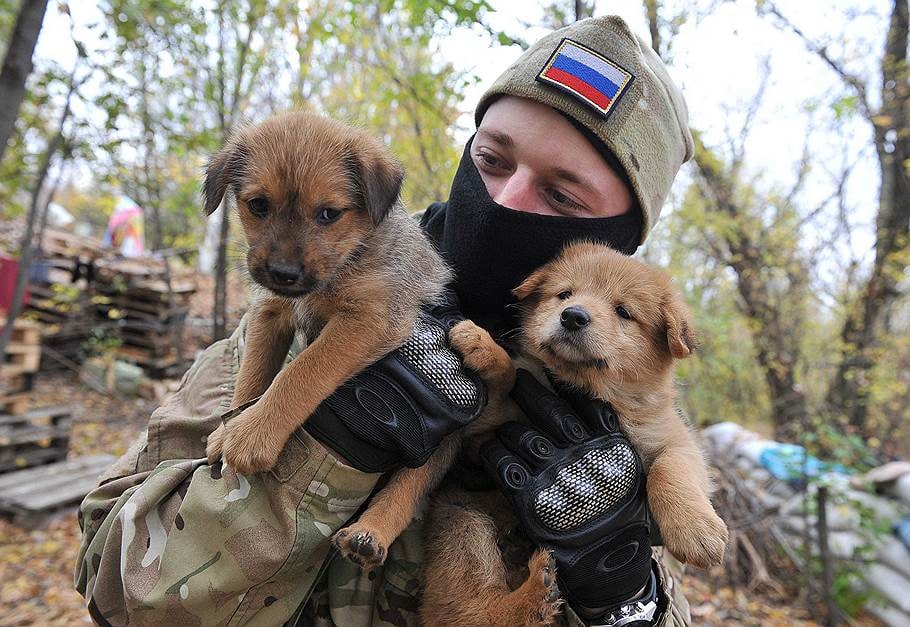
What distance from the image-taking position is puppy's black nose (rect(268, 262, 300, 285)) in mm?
1896

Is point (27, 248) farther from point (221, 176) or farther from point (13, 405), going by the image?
point (221, 176)

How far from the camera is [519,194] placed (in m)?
2.42

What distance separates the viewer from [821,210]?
10836 millimetres

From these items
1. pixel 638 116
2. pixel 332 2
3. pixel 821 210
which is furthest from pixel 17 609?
pixel 821 210

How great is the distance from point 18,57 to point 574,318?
356 cm

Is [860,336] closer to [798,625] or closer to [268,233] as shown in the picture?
[798,625]

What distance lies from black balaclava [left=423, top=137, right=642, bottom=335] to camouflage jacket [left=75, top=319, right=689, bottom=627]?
Result: 3.46 feet

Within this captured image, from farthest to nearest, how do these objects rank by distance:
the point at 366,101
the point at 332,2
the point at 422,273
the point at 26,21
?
1. the point at 366,101
2. the point at 332,2
3. the point at 26,21
4. the point at 422,273

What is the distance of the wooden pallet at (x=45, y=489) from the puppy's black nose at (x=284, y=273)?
5589 millimetres

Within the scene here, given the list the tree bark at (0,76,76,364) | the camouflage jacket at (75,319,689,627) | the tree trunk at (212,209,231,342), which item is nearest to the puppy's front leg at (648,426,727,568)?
the camouflage jacket at (75,319,689,627)

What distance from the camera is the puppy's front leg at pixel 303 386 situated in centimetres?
187

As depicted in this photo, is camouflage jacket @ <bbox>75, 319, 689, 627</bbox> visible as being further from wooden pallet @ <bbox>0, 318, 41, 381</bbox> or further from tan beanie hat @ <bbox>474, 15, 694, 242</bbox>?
wooden pallet @ <bbox>0, 318, 41, 381</bbox>

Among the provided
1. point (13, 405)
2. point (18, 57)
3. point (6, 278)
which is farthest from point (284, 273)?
point (6, 278)

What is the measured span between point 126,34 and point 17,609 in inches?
231
